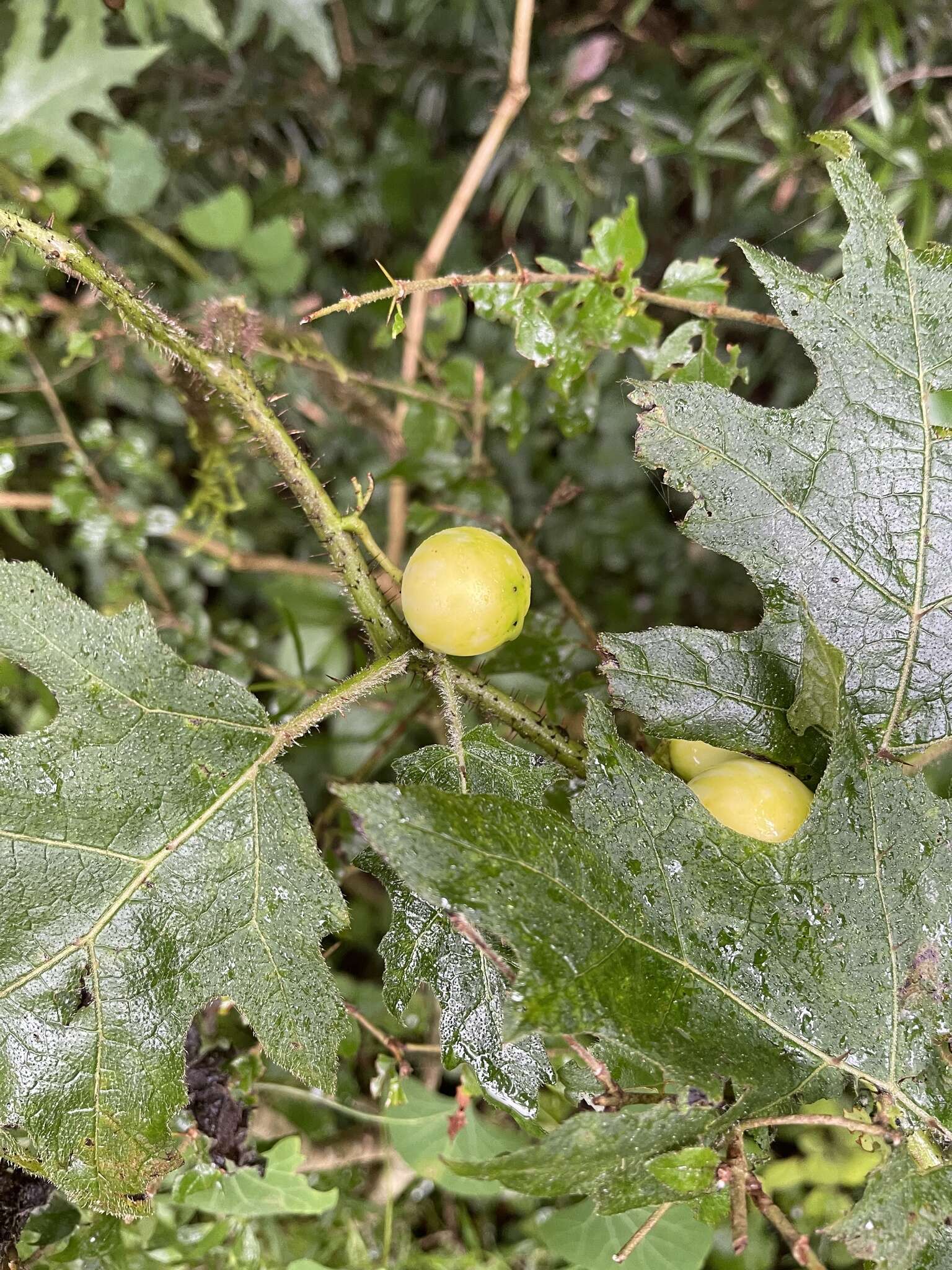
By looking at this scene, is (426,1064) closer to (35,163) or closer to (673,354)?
(673,354)

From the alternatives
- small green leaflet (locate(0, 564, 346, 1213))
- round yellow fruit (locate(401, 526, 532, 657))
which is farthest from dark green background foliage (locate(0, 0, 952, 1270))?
round yellow fruit (locate(401, 526, 532, 657))

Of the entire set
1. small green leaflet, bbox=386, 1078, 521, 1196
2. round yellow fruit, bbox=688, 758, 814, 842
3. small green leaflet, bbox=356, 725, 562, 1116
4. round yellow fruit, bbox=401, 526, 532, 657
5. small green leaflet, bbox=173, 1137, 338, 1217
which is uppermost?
round yellow fruit, bbox=401, 526, 532, 657

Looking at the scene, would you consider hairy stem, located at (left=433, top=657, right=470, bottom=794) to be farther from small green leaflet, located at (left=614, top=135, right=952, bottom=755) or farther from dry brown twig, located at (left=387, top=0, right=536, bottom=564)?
dry brown twig, located at (left=387, top=0, right=536, bottom=564)

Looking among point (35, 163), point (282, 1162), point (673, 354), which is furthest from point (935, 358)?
point (35, 163)

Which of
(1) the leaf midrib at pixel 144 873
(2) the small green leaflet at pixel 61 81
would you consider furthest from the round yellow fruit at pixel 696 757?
(2) the small green leaflet at pixel 61 81

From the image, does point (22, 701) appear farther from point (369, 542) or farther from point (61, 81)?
point (61, 81)
